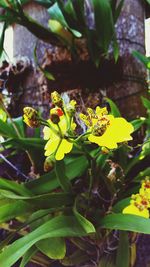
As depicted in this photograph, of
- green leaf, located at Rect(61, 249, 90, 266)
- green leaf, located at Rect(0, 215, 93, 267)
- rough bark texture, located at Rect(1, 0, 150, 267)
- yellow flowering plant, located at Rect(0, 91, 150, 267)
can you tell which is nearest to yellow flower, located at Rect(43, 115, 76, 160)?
yellow flowering plant, located at Rect(0, 91, 150, 267)

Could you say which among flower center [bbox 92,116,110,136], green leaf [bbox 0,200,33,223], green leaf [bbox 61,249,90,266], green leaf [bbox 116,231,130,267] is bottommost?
green leaf [bbox 61,249,90,266]

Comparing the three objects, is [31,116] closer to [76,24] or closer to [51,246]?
[51,246]

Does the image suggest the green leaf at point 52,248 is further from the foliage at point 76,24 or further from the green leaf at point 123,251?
the foliage at point 76,24

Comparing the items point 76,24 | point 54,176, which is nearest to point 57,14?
point 76,24

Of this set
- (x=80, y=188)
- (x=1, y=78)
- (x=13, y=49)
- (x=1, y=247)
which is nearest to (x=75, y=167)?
(x=80, y=188)

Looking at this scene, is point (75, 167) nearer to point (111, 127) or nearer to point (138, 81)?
point (111, 127)

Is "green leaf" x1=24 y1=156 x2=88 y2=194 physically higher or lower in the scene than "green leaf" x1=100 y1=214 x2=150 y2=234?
higher

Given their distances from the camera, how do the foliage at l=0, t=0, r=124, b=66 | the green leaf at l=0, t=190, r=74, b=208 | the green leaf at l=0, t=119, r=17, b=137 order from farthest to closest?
1. the foliage at l=0, t=0, r=124, b=66
2. the green leaf at l=0, t=119, r=17, b=137
3. the green leaf at l=0, t=190, r=74, b=208

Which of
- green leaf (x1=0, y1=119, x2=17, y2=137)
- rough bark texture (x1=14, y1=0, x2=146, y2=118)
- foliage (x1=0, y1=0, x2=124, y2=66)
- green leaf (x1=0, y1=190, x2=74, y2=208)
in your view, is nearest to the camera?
green leaf (x1=0, y1=190, x2=74, y2=208)

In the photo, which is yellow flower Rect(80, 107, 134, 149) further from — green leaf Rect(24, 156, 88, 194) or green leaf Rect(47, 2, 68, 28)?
green leaf Rect(47, 2, 68, 28)
